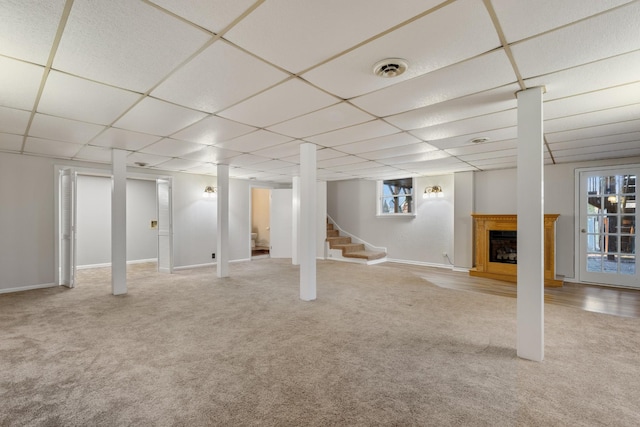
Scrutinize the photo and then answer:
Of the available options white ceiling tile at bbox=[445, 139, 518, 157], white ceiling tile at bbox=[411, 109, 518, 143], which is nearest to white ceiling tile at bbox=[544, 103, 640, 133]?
white ceiling tile at bbox=[411, 109, 518, 143]

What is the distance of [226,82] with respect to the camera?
2371mm

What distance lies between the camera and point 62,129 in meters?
3.65

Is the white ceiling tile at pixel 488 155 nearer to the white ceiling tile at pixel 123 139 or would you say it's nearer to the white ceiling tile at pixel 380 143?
the white ceiling tile at pixel 380 143

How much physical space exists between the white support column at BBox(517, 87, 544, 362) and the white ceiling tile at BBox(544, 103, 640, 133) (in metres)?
1.13

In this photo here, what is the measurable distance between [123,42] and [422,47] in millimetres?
1884

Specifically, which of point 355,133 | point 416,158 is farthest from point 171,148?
point 416,158

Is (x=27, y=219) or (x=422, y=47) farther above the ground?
(x=422, y=47)

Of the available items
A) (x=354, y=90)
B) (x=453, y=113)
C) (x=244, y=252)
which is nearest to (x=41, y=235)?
(x=244, y=252)

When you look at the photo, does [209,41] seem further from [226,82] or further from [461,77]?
[461,77]

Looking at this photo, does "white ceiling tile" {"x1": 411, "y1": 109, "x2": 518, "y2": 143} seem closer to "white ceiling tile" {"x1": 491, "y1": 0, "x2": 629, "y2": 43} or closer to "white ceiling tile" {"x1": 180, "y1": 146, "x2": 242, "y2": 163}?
"white ceiling tile" {"x1": 491, "y1": 0, "x2": 629, "y2": 43}

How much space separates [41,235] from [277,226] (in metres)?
5.10

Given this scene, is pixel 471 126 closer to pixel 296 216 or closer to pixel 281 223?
pixel 296 216

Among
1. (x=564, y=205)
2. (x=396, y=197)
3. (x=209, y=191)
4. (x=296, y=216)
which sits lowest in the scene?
(x=296, y=216)

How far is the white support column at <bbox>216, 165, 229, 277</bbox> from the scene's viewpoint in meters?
6.11
